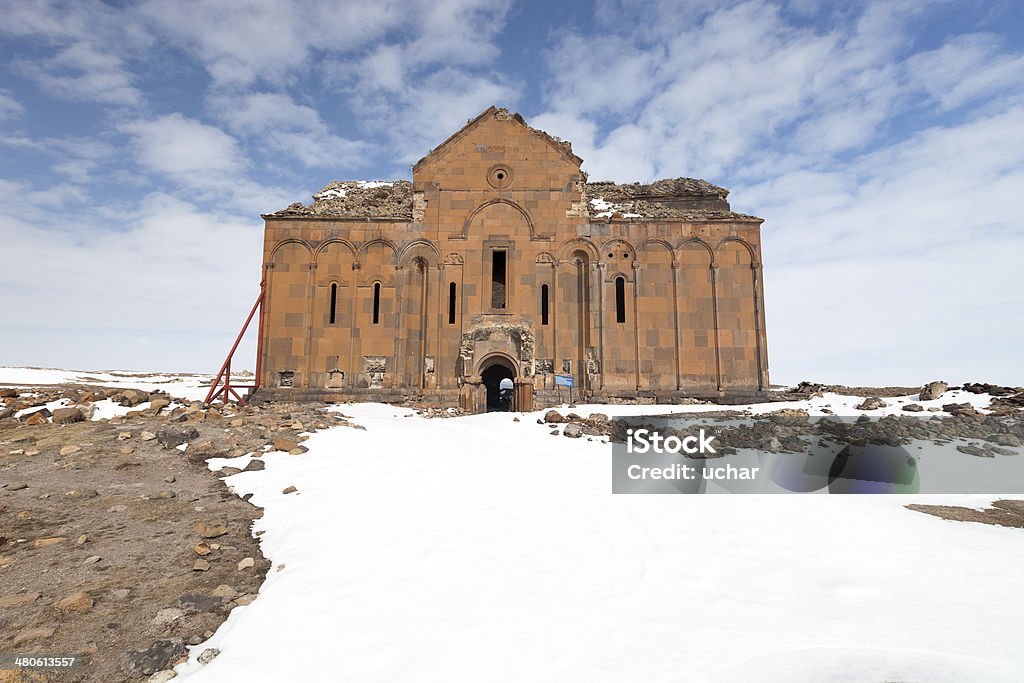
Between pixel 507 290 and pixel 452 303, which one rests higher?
pixel 507 290

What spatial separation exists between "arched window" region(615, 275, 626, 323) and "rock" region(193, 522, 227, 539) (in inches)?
619

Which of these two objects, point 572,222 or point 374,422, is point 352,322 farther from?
point 572,222

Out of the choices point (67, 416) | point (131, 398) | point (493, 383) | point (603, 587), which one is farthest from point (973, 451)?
point (131, 398)

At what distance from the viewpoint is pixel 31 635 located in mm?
3951

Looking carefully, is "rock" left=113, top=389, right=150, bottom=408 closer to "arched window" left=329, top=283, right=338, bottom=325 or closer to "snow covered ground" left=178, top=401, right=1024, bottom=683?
"arched window" left=329, top=283, right=338, bottom=325

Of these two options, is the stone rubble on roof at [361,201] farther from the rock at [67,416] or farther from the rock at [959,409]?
the rock at [959,409]

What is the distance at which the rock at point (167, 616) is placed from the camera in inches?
165

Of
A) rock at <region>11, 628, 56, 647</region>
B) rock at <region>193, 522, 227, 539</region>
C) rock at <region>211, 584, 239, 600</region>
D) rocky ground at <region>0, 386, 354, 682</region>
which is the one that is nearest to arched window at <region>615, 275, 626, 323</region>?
rocky ground at <region>0, 386, 354, 682</region>

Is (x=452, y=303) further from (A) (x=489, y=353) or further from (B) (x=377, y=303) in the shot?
(B) (x=377, y=303)

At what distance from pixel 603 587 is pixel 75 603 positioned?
→ 15.0ft

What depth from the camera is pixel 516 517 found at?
→ 6.28 m

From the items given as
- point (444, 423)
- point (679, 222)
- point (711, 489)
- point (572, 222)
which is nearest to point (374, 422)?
point (444, 423)

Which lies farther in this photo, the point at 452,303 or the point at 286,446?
the point at 452,303

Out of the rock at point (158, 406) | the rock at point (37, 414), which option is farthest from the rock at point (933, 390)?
the rock at point (37, 414)
